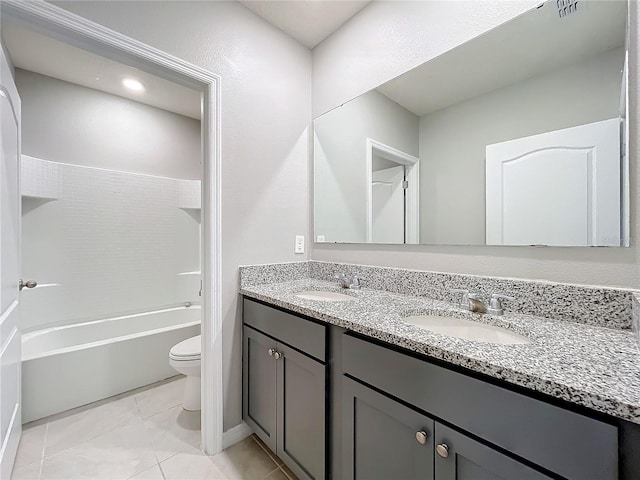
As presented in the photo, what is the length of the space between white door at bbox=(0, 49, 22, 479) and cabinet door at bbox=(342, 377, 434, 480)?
4.75 feet

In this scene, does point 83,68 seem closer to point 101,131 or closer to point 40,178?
point 101,131

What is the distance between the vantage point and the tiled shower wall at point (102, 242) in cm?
223

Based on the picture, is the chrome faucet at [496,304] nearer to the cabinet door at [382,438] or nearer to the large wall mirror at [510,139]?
Result: the large wall mirror at [510,139]

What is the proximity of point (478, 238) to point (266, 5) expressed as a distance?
5.70 feet

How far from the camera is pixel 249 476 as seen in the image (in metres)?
1.38

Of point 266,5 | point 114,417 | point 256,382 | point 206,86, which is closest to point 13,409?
point 114,417

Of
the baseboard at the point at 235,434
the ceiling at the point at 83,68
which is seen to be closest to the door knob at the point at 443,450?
Answer: the baseboard at the point at 235,434

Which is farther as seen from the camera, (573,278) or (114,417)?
(114,417)

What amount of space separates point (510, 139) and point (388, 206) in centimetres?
64

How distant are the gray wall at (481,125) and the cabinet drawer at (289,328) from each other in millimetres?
734

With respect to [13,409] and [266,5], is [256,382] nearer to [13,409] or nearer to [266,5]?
[13,409]

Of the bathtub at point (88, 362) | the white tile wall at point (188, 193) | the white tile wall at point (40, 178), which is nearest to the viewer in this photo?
the bathtub at point (88, 362)

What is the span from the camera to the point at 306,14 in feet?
5.65

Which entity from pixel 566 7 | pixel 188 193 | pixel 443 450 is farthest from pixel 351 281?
pixel 188 193
